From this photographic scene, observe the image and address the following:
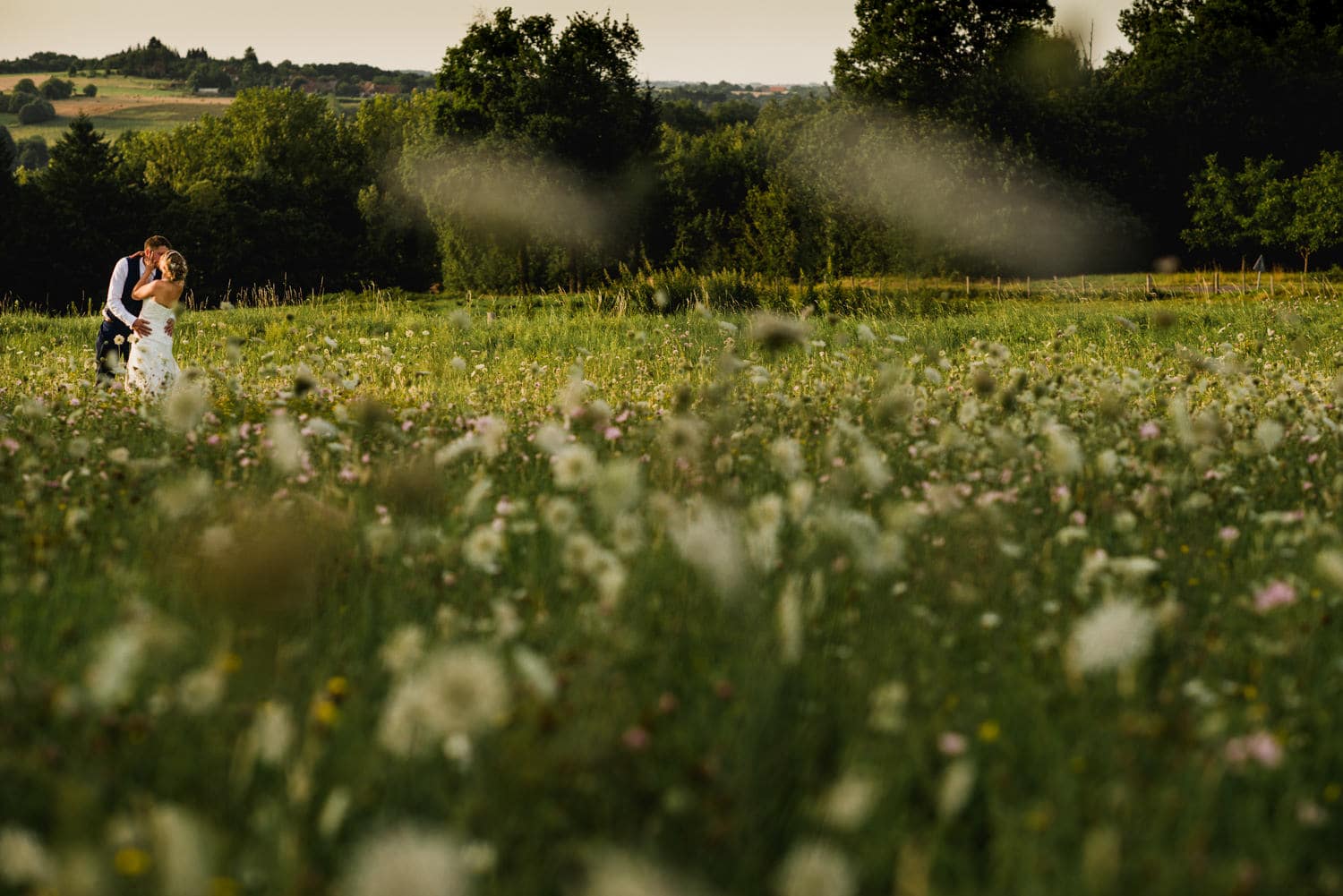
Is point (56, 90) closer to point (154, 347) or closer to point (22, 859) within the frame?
point (154, 347)

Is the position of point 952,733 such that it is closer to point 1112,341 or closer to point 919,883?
point 919,883

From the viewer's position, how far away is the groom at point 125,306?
10.1m

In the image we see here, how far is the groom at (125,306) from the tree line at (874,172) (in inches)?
1201

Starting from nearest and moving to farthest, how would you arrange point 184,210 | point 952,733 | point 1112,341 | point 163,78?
point 952,733
point 1112,341
point 184,210
point 163,78

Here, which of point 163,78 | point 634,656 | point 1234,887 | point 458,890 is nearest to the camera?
point 458,890

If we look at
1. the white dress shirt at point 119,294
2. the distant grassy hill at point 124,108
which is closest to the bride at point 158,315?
the white dress shirt at point 119,294

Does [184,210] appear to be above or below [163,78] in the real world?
below

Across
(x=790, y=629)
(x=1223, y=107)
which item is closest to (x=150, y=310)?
(x=790, y=629)

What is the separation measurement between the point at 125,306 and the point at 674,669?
943 centimetres

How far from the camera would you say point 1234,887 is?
6.74ft

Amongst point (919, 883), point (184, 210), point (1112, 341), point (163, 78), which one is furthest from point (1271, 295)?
point (163, 78)

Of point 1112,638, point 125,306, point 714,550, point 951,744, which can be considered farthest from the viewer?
point 125,306

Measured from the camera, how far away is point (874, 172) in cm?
4872

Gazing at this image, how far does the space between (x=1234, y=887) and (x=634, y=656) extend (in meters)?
1.57
